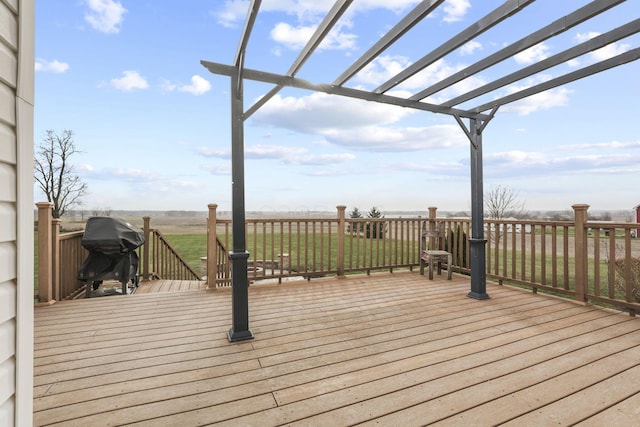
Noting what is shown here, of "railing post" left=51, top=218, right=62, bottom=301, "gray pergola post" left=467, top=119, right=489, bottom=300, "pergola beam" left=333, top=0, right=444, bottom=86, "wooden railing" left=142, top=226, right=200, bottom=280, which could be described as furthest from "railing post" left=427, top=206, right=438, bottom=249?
"railing post" left=51, top=218, right=62, bottom=301

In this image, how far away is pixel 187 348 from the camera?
2287 millimetres

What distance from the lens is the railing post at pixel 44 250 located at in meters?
3.19

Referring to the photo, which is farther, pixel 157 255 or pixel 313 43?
pixel 157 255

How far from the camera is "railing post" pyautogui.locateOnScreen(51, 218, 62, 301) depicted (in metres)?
3.35

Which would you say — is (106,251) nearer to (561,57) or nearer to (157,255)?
(157,255)

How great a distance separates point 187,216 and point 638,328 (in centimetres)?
880

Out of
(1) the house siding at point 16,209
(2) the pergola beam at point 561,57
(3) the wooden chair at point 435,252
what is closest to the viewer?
(1) the house siding at point 16,209

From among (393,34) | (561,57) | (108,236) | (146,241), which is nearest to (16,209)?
(393,34)

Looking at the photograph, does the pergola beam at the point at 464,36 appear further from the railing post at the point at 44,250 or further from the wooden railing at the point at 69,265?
the wooden railing at the point at 69,265

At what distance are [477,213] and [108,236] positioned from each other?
4.59 metres

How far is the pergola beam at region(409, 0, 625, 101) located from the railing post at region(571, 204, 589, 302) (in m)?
1.89

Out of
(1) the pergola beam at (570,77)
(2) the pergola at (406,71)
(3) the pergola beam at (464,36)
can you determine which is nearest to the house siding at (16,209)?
(2) the pergola at (406,71)

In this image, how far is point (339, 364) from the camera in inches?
80.0

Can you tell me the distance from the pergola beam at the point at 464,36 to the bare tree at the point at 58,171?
11.4 metres
